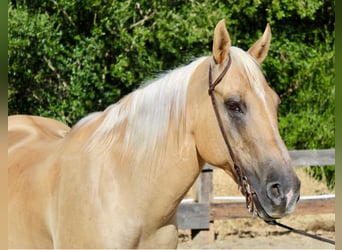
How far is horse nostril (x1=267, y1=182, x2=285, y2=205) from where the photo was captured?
213 cm

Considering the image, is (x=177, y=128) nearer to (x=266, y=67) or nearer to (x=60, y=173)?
(x=60, y=173)

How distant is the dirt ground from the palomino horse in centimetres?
402

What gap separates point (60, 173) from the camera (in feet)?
8.66

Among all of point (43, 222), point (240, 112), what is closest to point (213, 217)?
point (43, 222)

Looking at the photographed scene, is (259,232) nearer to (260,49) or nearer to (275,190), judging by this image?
(260,49)

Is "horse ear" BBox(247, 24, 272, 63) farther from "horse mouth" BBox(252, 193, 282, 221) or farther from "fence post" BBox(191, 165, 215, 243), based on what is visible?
"fence post" BBox(191, 165, 215, 243)

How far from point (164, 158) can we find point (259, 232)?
193 inches

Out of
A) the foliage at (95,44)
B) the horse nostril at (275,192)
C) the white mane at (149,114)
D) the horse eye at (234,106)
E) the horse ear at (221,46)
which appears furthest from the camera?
the foliage at (95,44)

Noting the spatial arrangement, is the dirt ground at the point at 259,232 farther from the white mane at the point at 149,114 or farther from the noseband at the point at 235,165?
the noseband at the point at 235,165

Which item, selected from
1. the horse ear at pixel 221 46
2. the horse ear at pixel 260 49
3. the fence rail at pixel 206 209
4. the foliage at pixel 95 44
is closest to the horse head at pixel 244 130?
the horse ear at pixel 221 46

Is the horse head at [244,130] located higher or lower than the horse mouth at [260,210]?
higher

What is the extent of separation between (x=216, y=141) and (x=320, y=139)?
6602 mm

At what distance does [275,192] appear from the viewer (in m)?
2.15

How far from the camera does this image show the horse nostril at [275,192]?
6.98ft
